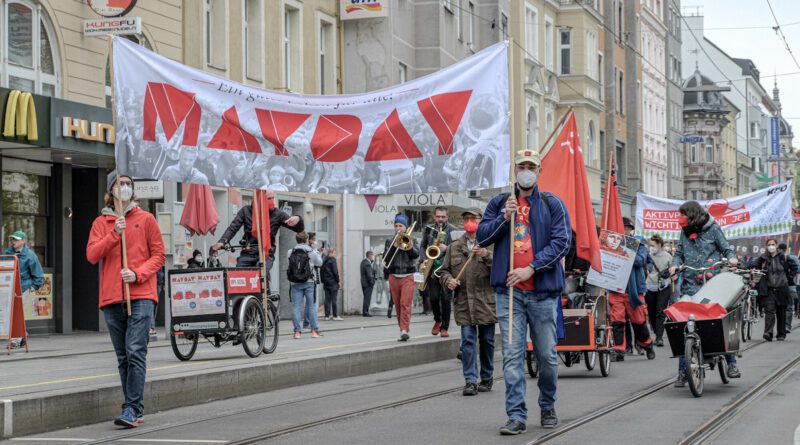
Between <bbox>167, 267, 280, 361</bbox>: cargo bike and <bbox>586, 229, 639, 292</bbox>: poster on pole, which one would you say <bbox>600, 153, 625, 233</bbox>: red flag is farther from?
<bbox>167, 267, 280, 361</bbox>: cargo bike

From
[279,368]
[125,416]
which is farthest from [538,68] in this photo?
[125,416]

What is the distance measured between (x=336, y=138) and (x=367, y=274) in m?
19.8

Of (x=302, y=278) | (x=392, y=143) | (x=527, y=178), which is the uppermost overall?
(x=392, y=143)

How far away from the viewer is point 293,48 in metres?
32.5

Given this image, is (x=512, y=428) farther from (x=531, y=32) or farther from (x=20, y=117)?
(x=531, y=32)

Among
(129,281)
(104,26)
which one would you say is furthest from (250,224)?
(104,26)

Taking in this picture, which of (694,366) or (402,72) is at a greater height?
(402,72)

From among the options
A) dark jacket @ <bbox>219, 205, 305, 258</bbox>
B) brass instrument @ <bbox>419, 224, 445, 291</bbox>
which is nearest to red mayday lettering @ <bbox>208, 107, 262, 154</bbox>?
dark jacket @ <bbox>219, 205, 305, 258</bbox>

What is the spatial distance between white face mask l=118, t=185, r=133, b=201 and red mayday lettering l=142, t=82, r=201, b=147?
188 centimetres

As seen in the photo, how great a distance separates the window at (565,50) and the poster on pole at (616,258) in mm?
38252

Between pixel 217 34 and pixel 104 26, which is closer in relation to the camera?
pixel 104 26

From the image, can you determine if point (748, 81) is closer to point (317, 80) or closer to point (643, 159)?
point (643, 159)

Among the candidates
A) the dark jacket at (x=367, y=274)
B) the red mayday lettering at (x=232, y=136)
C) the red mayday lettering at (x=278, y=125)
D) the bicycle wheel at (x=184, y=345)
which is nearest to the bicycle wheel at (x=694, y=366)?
the red mayday lettering at (x=278, y=125)

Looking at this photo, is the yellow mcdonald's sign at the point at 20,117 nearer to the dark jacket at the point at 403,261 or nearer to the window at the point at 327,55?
the dark jacket at the point at 403,261
